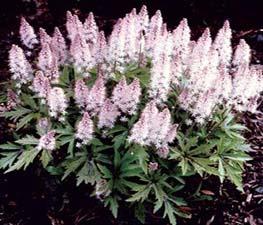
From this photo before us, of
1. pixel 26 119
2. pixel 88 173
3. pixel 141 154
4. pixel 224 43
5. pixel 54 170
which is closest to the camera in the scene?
pixel 141 154

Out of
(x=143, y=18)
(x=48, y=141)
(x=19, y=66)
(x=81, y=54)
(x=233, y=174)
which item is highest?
(x=143, y=18)

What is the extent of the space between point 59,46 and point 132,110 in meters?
1.12

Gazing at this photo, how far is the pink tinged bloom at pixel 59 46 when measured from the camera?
4969mm

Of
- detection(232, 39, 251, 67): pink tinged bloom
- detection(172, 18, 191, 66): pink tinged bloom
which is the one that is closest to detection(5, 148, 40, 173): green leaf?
detection(172, 18, 191, 66): pink tinged bloom

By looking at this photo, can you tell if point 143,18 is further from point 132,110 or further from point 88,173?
point 88,173

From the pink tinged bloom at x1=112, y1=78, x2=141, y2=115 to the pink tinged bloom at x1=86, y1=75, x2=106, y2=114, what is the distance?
0.13 metres

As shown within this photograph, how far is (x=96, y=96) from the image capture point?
4398mm

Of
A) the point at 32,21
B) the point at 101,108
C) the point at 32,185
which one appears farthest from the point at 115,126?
the point at 32,21

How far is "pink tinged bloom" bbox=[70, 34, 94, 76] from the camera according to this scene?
15.3 ft

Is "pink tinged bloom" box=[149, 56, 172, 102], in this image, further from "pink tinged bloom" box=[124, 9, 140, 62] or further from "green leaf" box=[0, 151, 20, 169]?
"green leaf" box=[0, 151, 20, 169]

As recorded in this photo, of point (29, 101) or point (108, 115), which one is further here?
point (29, 101)

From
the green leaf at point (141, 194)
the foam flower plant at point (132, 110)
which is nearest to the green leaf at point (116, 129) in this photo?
the foam flower plant at point (132, 110)

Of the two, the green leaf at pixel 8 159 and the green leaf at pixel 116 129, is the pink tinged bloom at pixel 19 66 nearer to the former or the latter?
the green leaf at pixel 8 159

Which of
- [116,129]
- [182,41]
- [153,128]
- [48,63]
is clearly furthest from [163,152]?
[48,63]
